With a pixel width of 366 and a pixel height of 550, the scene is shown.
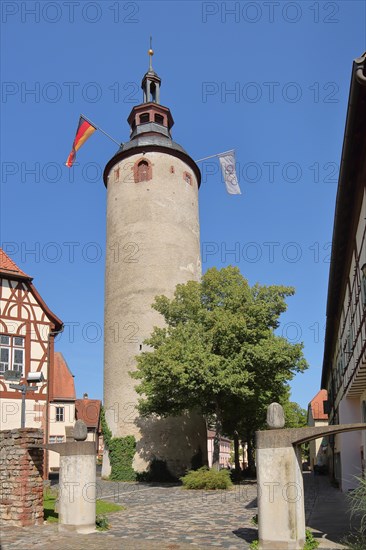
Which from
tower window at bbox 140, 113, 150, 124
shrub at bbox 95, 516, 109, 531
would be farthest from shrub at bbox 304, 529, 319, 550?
tower window at bbox 140, 113, 150, 124

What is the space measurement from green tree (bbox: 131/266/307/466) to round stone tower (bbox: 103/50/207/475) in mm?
3860

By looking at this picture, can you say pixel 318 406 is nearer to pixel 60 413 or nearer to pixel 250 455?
pixel 250 455

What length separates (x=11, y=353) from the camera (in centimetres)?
2639

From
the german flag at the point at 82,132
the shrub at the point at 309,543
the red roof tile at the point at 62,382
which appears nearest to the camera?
the shrub at the point at 309,543

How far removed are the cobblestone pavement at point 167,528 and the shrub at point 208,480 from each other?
2463mm

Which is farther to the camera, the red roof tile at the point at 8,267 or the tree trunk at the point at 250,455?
the tree trunk at the point at 250,455

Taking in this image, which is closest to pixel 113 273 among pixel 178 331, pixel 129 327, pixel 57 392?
pixel 129 327

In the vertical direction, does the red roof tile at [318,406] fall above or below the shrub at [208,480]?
above

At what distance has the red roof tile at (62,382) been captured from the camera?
157ft

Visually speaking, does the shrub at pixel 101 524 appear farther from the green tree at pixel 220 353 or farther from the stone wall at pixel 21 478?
the green tree at pixel 220 353

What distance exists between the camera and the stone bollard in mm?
12984

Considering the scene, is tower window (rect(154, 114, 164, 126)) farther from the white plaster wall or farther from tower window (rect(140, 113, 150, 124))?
the white plaster wall

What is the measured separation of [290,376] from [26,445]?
1534 centimetres

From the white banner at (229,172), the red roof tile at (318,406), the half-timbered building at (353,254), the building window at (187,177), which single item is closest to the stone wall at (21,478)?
the half-timbered building at (353,254)
